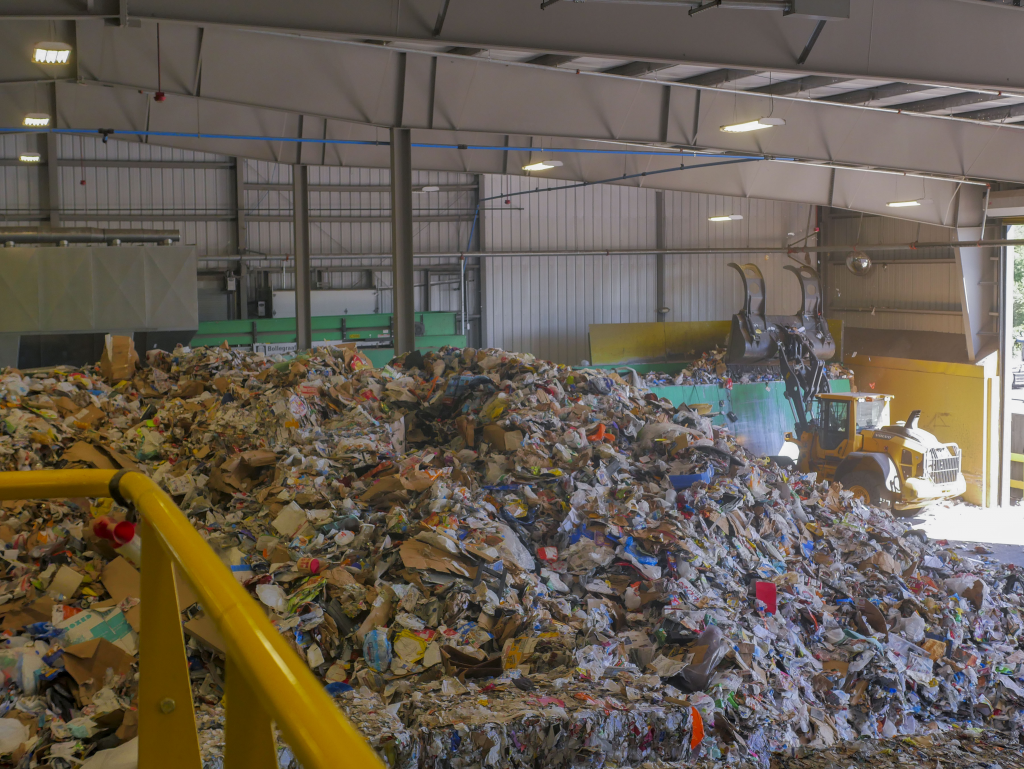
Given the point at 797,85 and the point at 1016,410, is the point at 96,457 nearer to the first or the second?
the point at 797,85

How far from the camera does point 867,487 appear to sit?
38.8 feet

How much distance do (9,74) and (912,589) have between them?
10.6 metres

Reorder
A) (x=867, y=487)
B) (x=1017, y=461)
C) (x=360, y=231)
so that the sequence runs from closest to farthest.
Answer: (x=867, y=487)
(x=1017, y=461)
(x=360, y=231)

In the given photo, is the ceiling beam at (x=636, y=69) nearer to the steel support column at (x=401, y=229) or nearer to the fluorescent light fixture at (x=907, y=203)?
the steel support column at (x=401, y=229)

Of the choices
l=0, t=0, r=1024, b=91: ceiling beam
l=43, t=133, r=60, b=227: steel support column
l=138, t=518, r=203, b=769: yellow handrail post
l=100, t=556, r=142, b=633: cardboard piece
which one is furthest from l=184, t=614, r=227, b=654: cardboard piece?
l=43, t=133, r=60, b=227: steel support column

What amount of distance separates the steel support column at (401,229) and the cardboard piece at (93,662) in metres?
6.41

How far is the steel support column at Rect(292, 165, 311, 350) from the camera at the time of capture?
1318 cm

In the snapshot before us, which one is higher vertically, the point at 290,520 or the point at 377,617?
the point at 290,520

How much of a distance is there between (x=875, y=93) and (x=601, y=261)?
39.2 ft

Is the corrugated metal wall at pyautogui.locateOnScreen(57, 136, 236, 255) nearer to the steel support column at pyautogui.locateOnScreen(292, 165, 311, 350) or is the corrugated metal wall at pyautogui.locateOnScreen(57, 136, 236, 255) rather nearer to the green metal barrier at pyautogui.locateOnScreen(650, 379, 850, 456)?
the steel support column at pyautogui.locateOnScreen(292, 165, 311, 350)

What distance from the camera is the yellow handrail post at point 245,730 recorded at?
3.23ft

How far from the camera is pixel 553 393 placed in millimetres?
8258

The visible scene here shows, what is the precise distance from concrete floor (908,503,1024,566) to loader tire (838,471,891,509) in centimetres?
104

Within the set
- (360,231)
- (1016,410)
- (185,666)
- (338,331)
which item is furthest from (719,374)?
(185,666)
